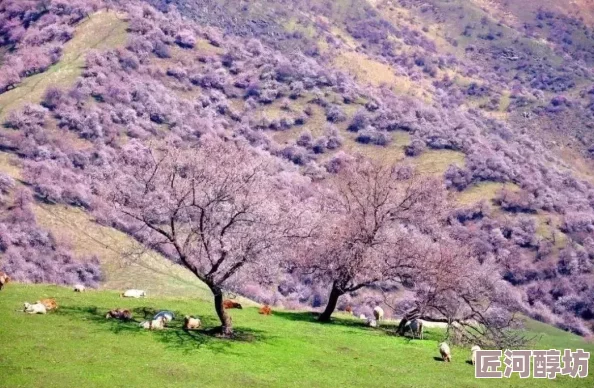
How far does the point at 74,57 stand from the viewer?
14750 centimetres

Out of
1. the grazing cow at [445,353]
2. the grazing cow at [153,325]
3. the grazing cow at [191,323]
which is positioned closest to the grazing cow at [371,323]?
the grazing cow at [445,353]

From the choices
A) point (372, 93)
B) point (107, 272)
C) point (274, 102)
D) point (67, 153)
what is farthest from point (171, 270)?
point (372, 93)

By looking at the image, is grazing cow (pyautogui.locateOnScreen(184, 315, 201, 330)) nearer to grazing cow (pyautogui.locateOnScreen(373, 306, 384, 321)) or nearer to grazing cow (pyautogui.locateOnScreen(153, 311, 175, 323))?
grazing cow (pyautogui.locateOnScreen(153, 311, 175, 323))

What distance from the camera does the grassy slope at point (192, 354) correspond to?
67.8 ft

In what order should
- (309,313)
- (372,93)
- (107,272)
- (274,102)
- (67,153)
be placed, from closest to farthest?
(309,313), (107,272), (67,153), (274,102), (372,93)

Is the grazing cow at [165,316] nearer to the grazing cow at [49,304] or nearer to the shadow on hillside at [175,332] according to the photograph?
the shadow on hillside at [175,332]

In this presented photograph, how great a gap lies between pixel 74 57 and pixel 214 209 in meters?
134

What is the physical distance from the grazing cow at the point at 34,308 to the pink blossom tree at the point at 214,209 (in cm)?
531

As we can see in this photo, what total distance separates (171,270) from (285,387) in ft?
181

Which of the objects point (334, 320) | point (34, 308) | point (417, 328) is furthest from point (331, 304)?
point (34, 308)

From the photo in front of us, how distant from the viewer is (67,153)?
106 meters

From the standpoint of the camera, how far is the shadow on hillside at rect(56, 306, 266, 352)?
25.6 m

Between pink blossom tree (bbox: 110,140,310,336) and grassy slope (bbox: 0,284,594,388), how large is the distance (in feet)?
10.5

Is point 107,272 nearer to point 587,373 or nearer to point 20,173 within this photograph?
point 20,173
